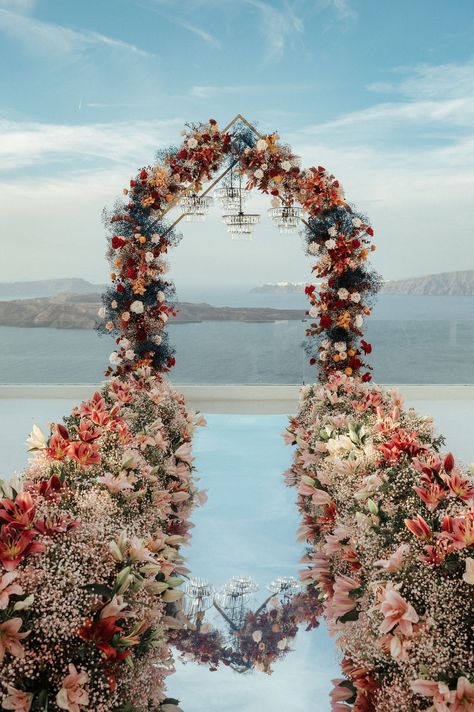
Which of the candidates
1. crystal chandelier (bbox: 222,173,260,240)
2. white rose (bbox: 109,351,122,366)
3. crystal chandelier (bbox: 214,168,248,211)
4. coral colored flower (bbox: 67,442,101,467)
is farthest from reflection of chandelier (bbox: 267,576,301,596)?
crystal chandelier (bbox: 214,168,248,211)

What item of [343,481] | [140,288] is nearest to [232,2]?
[140,288]

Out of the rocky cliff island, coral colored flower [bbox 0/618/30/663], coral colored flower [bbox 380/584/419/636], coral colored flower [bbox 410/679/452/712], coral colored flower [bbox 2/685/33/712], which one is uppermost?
the rocky cliff island

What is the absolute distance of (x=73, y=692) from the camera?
163cm

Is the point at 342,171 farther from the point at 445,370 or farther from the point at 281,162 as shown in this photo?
the point at 281,162

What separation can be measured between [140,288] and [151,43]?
448cm

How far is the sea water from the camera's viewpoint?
32.2ft

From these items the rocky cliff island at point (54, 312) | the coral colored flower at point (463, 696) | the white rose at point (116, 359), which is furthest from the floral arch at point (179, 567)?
the rocky cliff island at point (54, 312)

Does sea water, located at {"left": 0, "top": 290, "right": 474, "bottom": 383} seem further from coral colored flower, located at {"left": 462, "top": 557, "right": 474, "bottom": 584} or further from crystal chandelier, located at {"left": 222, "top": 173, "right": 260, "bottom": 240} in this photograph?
coral colored flower, located at {"left": 462, "top": 557, "right": 474, "bottom": 584}

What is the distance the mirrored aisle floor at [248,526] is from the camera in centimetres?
239

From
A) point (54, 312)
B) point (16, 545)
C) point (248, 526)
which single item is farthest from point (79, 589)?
point (54, 312)

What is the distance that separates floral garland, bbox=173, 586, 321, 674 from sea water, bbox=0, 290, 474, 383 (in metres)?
6.81

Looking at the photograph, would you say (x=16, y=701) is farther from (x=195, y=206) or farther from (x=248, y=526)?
(x=195, y=206)

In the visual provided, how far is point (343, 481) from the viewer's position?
122 inches

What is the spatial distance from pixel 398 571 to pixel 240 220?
4.39m
